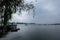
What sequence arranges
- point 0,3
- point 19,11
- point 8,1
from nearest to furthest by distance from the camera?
point 8,1 < point 0,3 < point 19,11

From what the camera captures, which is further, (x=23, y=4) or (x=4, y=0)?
(x=23, y=4)

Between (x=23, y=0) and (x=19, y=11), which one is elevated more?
(x=23, y=0)

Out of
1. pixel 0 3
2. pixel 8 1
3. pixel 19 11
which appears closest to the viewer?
pixel 8 1

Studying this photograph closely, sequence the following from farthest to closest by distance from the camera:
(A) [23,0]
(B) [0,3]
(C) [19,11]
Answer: (A) [23,0], (C) [19,11], (B) [0,3]

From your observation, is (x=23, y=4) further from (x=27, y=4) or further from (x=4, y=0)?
(x=4, y=0)

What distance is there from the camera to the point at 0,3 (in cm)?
1559

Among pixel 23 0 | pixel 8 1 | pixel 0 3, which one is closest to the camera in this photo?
pixel 8 1

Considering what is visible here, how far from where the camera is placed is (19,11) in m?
20.0

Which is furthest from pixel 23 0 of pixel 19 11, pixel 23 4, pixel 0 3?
pixel 0 3

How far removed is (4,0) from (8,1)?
571 millimetres

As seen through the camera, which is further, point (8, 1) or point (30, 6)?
point (30, 6)

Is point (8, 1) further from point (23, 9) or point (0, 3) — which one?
point (23, 9)

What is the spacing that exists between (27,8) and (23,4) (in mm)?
1137

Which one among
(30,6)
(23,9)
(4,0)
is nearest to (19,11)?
(23,9)
